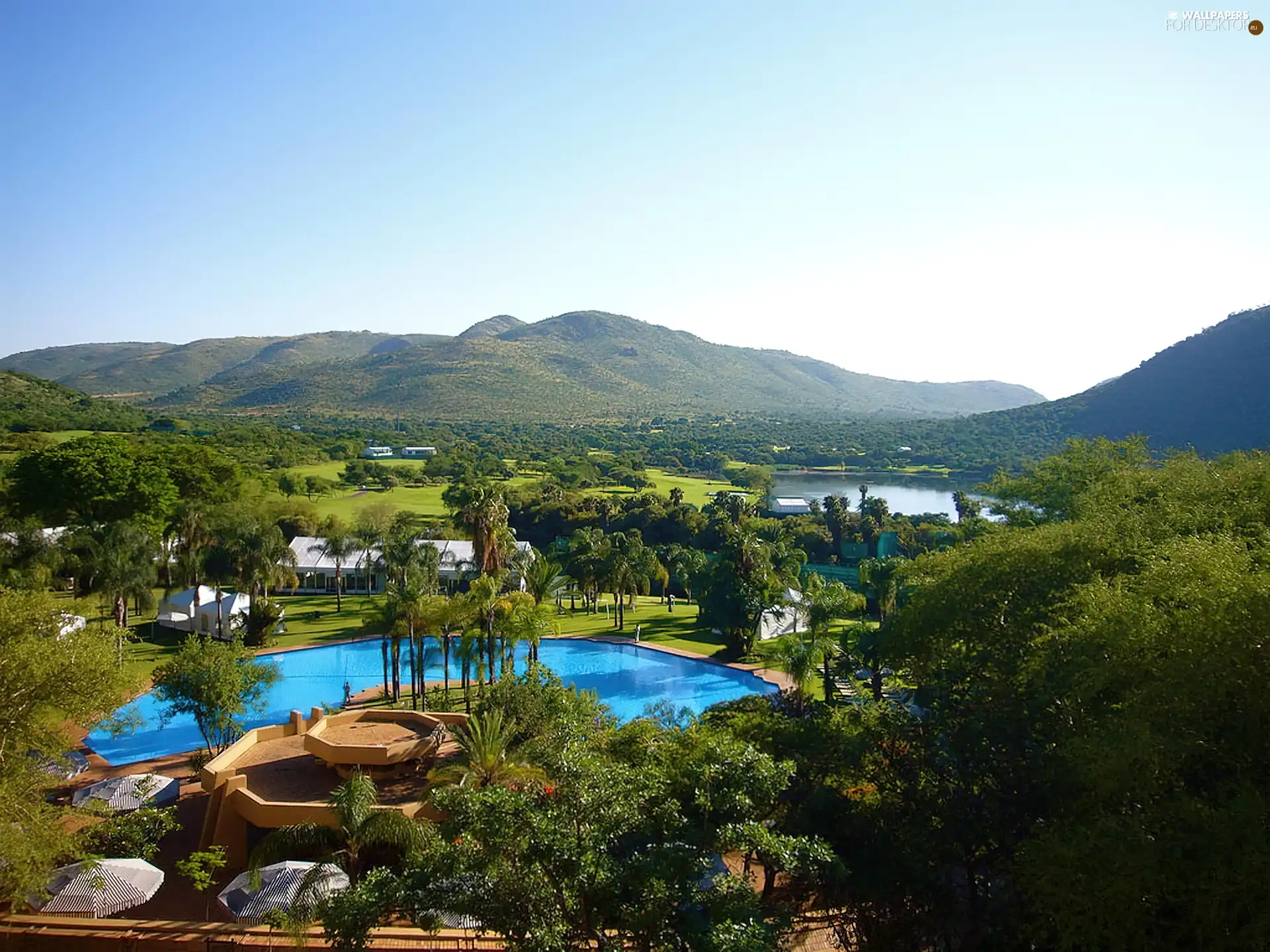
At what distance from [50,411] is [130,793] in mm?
93371

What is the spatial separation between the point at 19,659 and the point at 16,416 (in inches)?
3342

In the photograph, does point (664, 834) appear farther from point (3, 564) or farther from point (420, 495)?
point (420, 495)

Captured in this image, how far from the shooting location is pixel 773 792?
328 inches

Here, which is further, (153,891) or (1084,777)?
(153,891)

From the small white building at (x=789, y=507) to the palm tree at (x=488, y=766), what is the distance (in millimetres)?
54232

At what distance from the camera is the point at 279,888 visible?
11562mm

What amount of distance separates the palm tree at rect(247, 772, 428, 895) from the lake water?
258 ft

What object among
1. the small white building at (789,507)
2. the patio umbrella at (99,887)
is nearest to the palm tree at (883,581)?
the patio umbrella at (99,887)

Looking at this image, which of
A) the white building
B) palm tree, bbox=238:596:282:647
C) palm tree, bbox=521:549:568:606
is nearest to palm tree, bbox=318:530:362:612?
the white building

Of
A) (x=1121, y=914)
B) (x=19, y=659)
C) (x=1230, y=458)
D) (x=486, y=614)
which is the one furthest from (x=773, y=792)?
(x=1230, y=458)

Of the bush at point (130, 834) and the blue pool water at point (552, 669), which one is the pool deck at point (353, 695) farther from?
the bush at point (130, 834)

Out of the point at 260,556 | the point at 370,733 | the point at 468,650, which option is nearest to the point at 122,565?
the point at 260,556

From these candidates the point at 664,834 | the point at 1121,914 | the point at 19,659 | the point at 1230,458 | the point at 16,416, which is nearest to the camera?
the point at 1121,914

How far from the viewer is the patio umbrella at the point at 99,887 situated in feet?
37.4
